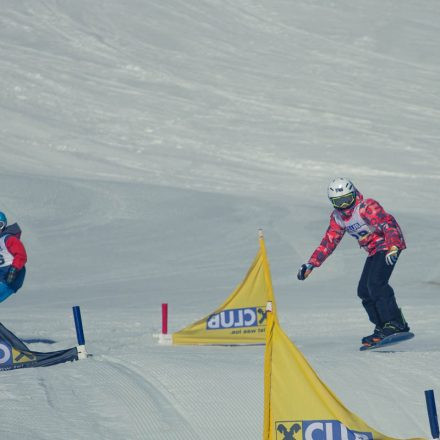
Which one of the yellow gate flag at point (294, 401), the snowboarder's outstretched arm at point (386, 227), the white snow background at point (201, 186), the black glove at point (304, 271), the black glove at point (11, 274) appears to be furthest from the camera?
the black glove at point (11, 274)

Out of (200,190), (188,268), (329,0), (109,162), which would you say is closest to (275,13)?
(329,0)

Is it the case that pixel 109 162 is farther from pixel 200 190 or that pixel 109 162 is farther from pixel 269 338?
pixel 269 338

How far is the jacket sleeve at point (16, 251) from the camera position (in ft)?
30.9

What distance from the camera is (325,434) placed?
5.28 m

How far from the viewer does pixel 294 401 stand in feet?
17.3

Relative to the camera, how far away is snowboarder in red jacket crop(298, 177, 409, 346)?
905 centimetres

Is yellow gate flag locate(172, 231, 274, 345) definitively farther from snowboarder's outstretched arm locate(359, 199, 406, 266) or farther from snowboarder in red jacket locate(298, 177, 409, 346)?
snowboarder's outstretched arm locate(359, 199, 406, 266)

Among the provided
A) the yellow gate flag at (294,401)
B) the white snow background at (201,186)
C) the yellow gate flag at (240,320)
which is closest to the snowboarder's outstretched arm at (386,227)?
the white snow background at (201,186)

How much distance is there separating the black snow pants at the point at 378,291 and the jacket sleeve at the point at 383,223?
0.71 feet

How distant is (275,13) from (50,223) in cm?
1859

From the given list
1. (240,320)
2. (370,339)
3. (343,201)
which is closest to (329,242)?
(343,201)

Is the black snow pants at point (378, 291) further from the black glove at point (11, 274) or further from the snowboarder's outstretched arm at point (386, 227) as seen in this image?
the black glove at point (11, 274)

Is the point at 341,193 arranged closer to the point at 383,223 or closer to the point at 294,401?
the point at 383,223

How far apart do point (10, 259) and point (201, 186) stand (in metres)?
11.6
